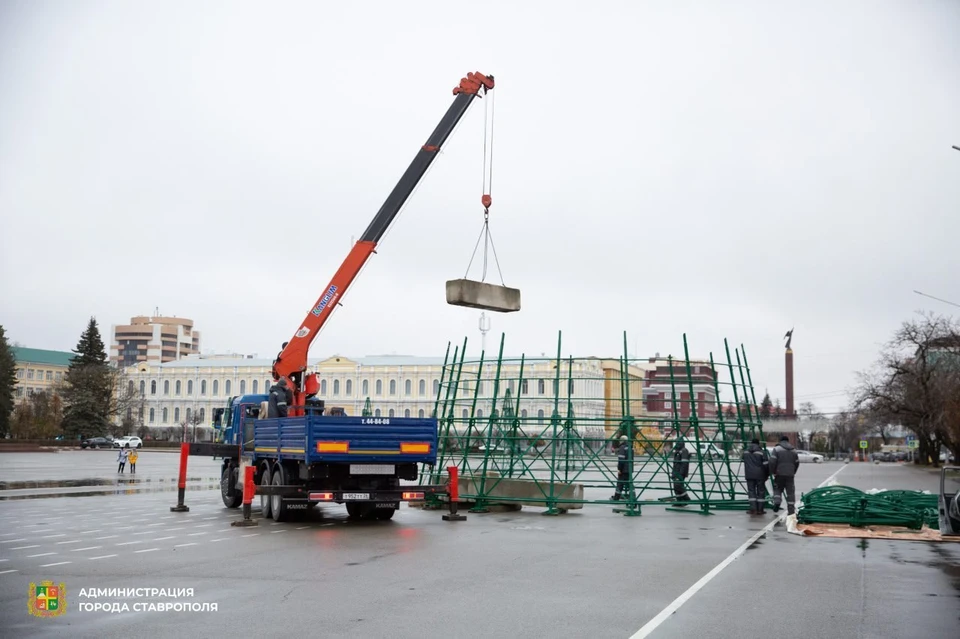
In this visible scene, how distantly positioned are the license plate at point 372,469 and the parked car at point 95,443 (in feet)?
269

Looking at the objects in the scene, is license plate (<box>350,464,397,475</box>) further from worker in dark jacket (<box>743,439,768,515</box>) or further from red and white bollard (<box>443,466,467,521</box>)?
worker in dark jacket (<box>743,439,768,515</box>)

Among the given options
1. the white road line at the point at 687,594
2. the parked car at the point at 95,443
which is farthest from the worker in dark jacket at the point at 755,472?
the parked car at the point at 95,443

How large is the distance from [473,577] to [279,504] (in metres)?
8.38

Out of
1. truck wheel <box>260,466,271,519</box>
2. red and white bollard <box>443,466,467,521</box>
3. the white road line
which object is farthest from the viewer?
red and white bollard <box>443,466,467,521</box>

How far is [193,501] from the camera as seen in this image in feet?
83.1

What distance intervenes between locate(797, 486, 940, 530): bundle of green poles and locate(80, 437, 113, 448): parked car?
8631cm

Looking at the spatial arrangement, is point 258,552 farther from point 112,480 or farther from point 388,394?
point 388,394

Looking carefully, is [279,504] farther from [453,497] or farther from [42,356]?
[42,356]

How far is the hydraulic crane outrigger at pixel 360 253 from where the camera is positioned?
23.5 meters

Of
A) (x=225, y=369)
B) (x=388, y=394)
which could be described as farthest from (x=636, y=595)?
(x=225, y=369)

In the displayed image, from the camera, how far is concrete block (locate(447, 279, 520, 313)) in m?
21.6

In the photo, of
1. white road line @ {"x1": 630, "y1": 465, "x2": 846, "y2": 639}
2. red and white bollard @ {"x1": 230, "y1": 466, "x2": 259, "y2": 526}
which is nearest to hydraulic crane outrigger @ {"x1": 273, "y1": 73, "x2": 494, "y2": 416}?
red and white bollard @ {"x1": 230, "y1": 466, "x2": 259, "y2": 526}

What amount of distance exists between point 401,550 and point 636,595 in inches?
196

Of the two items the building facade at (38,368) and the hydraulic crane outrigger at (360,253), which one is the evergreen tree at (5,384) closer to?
the building facade at (38,368)
